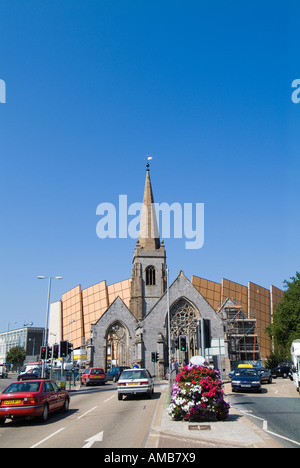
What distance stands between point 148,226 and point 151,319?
54.6 ft

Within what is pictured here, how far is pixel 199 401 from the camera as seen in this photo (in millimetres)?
11227

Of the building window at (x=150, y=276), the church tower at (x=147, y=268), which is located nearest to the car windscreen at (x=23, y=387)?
the church tower at (x=147, y=268)

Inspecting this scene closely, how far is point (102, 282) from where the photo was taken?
75.6 m

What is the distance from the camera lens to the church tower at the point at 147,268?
177 feet

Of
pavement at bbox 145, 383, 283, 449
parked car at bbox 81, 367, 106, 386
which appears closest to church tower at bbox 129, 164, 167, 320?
parked car at bbox 81, 367, 106, 386

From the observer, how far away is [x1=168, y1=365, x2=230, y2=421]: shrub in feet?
36.7

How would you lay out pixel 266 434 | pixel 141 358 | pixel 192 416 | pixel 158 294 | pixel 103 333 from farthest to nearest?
pixel 158 294 → pixel 103 333 → pixel 141 358 → pixel 192 416 → pixel 266 434

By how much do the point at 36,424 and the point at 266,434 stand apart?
7.03 meters

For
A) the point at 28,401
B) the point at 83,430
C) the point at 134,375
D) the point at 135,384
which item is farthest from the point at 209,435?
the point at 134,375

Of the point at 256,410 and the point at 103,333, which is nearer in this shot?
the point at 256,410

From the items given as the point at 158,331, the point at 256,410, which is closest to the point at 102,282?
the point at 158,331

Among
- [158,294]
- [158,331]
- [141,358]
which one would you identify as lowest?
[141,358]

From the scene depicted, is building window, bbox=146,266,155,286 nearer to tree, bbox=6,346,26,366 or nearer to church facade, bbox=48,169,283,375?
church facade, bbox=48,169,283,375
